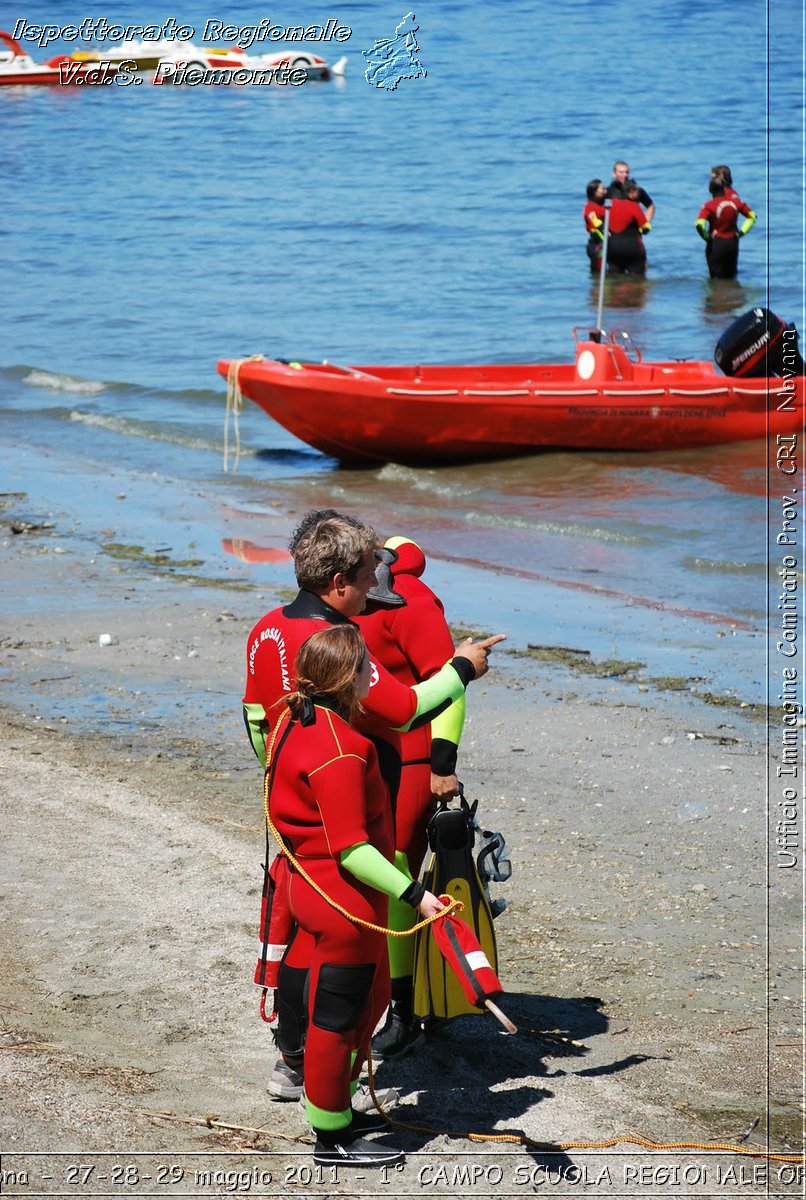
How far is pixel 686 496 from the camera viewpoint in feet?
49.4

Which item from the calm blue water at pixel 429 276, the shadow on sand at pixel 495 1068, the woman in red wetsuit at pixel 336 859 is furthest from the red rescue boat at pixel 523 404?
the woman in red wetsuit at pixel 336 859

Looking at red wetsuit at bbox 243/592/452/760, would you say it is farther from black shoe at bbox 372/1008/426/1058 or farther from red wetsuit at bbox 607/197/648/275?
red wetsuit at bbox 607/197/648/275

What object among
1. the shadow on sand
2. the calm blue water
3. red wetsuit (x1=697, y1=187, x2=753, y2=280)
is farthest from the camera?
red wetsuit (x1=697, y1=187, x2=753, y2=280)

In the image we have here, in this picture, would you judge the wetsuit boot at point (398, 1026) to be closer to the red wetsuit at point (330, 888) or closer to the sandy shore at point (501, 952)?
the sandy shore at point (501, 952)

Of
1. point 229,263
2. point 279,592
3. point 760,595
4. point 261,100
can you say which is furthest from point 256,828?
point 261,100

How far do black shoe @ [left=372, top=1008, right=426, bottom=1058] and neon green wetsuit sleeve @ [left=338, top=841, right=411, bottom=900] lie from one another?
1203mm

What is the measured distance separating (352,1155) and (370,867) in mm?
853

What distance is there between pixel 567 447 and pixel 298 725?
42.4 feet

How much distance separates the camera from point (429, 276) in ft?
88.2

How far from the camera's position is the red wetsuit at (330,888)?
3498mm

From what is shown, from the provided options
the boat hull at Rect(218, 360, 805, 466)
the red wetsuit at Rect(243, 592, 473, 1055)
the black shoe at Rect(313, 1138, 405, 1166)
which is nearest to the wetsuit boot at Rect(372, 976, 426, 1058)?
the red wetsuit at Rect(243, 592, 473, 1055)

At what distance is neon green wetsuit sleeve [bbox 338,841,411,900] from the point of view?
3.49m

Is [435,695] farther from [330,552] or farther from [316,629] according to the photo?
[330,552]

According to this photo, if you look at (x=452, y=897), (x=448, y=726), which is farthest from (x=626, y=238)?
(x=452, y=897)
